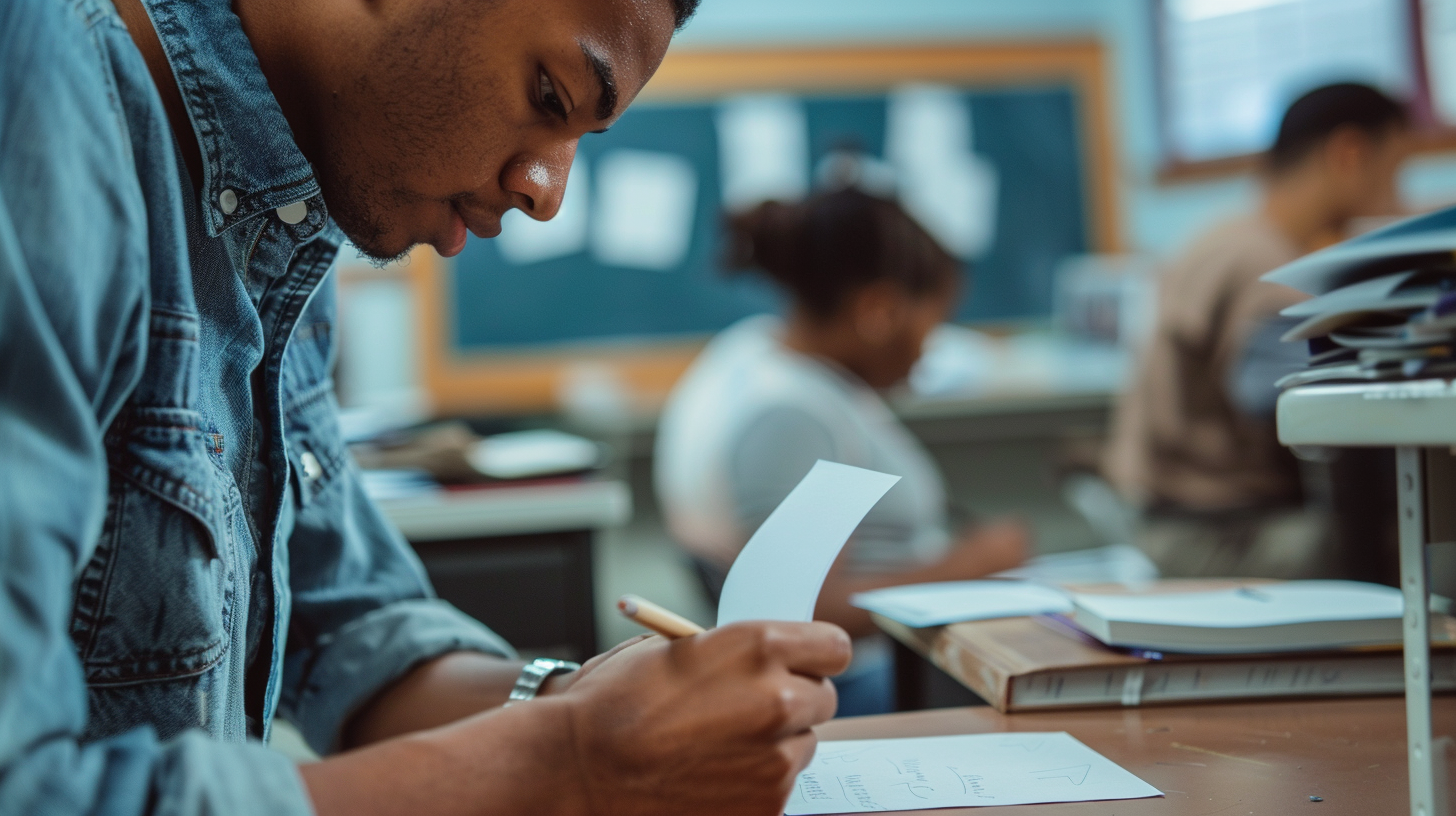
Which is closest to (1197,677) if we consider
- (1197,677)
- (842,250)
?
(1197,677)

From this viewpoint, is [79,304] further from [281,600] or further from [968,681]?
[968,681]

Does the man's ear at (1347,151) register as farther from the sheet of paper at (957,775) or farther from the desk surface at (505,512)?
the sheet of paper at (957,775)

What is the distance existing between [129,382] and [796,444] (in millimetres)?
1217

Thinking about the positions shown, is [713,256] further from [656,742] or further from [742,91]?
[656,742]

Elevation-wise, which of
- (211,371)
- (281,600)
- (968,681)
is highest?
(211,371)

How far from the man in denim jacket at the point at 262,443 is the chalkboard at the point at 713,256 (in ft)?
7.51

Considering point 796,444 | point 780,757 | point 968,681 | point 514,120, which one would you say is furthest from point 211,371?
point 796,444

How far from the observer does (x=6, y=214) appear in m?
0.42

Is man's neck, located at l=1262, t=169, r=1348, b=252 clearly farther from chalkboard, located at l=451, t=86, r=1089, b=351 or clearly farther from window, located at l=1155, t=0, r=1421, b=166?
chalkboard, located at l=451, t=86, r=1089, b=351

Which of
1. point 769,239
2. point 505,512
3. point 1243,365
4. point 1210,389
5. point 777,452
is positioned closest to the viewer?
point 505,512

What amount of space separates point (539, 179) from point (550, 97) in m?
0.06

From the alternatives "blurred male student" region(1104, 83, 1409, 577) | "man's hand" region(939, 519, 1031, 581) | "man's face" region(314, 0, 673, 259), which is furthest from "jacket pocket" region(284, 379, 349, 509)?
"blurred male student" region(1104, 83, 1409, 577)

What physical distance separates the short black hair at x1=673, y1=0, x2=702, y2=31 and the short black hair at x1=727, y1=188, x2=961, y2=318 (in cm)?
106

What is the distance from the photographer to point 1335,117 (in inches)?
89.7
